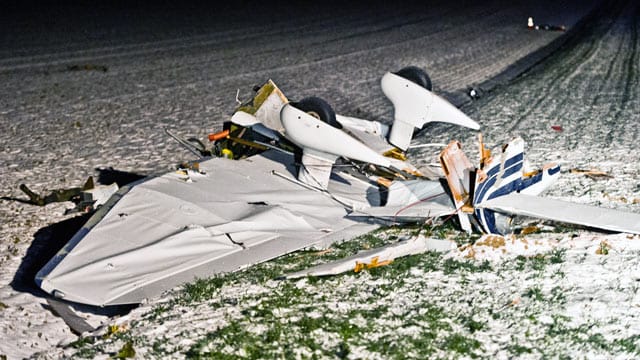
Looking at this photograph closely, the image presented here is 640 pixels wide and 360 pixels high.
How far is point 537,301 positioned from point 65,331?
3100 mm

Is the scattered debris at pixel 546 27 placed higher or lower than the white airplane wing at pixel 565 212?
lower

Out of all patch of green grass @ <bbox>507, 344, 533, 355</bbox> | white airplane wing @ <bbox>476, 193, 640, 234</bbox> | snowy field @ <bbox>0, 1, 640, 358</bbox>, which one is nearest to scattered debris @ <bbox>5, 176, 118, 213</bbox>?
snowy field @ <bbox>0, 1, 640, 358</bbox>

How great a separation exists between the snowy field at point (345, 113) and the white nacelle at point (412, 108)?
1.15 m

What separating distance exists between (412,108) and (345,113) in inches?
190

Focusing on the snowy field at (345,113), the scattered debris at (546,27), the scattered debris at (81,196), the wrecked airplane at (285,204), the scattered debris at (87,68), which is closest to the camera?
the snowy field at (345,113)

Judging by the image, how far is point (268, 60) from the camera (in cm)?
1808

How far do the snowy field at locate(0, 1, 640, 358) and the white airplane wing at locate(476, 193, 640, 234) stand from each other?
0.13m

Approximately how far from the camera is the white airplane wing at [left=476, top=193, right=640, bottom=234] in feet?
20.8

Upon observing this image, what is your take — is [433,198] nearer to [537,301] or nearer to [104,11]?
[537,301]

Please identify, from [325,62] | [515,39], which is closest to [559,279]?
[325,62]

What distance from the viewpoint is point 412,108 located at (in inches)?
316

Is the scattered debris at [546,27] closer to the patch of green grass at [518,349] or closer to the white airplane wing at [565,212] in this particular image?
the white airplane wing at [565,212]

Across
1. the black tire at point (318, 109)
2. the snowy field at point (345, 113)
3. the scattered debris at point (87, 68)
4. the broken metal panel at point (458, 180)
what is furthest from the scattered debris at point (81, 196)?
the scattered debris at point (87, 68)

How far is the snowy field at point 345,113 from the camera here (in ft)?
16.1
